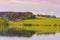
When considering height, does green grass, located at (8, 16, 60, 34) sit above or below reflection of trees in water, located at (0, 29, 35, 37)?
above

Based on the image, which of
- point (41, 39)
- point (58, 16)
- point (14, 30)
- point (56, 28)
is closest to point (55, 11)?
point (58, 16)

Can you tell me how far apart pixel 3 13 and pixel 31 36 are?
871 mm

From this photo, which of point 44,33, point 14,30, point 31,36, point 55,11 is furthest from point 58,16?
point 14,30

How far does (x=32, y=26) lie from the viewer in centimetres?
443

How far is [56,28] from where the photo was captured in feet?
14.5

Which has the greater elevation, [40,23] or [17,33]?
[40,23]

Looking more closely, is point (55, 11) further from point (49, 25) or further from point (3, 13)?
point (3, 13)

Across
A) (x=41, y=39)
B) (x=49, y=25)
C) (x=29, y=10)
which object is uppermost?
(x=29, y=10)

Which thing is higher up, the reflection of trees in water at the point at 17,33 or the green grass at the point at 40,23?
the green grass at the point at 40,23

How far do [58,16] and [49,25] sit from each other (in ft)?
1.02

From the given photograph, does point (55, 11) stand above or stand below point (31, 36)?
above

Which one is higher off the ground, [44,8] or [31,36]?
[44,8]

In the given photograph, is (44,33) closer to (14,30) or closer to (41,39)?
(41,39)

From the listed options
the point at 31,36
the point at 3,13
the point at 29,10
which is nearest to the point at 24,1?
the point at 29,10
